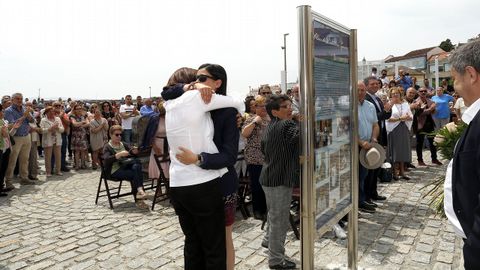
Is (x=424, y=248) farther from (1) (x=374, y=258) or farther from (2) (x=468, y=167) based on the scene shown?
(2) (x=468, y=167)

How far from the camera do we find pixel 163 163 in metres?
7.25

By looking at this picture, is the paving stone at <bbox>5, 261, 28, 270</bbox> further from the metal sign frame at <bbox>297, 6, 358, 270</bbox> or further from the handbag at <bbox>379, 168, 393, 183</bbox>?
the handbag at <bbox>379, 168, 393, 183</bbox>

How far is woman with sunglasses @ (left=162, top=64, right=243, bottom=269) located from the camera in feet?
8.71

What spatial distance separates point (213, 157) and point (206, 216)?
41cm

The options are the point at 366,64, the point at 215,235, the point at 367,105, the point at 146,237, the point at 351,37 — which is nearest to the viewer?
the point at 215,235

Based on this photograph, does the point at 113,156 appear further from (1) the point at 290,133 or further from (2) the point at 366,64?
(2) the point at 366,64

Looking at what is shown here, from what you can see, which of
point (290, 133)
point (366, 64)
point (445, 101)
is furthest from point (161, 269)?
point (366, 64)

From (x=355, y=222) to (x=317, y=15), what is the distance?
2.07m

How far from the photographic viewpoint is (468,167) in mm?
1689

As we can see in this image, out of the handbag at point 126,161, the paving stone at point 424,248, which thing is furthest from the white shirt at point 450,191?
the handbag at point 126,161

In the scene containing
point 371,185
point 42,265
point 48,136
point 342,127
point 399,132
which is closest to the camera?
point 342,127

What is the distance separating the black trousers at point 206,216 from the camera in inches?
106

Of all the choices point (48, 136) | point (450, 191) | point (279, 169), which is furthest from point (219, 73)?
point (48, 136)

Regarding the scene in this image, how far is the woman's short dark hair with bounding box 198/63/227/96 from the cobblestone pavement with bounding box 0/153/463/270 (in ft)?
6.98
